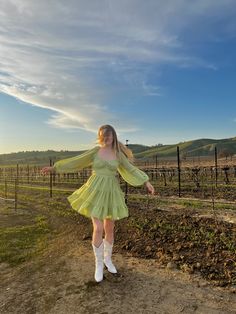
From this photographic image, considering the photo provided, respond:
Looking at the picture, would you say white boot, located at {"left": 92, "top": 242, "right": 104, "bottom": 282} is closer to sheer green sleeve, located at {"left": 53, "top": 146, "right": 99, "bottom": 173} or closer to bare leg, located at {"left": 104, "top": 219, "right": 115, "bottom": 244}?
bare leg, located at {"left": 104, "top": 219, "right": 115, "bottom": 244}

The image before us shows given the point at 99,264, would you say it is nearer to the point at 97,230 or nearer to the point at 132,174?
the point at 97,230

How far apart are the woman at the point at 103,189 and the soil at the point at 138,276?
415 millimetres

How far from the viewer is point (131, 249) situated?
5934 mm

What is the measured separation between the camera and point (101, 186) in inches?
182

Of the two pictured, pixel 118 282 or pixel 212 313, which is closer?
pixel 212 313

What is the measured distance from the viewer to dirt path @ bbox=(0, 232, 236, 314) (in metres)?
3.82

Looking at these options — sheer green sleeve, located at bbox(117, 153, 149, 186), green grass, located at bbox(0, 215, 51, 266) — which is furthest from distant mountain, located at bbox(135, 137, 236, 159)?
sheer green sleeve, located at bbox(117, 153, 149, 186)

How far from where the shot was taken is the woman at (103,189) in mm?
4520

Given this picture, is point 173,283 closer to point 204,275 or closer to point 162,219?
point 204,275

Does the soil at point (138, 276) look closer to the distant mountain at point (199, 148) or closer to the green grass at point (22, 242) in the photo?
the green grass at point (22, 242)

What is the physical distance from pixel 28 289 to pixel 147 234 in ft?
9.16

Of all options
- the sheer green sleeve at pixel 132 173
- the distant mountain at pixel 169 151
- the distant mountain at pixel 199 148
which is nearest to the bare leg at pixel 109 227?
the sheer green sleeve at pixel 132 173

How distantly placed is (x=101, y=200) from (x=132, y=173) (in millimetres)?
653

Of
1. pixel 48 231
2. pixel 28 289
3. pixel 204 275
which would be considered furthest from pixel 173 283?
pixel 48 231
